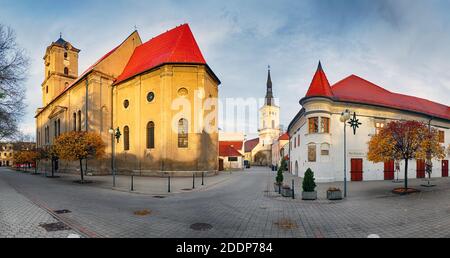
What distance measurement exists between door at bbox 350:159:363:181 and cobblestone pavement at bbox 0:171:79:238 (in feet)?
79.6

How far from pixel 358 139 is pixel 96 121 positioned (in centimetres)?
3181

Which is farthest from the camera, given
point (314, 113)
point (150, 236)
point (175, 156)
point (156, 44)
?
point (156, 44)

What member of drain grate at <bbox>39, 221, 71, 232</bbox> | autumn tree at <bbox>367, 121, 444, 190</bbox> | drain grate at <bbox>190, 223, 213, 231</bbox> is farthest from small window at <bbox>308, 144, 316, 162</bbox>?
drain grate at <bbox>39, 221, 71, 232</bbox>

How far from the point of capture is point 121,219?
881 centimetres

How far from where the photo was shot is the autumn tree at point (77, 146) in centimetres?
2241

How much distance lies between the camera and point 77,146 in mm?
22406

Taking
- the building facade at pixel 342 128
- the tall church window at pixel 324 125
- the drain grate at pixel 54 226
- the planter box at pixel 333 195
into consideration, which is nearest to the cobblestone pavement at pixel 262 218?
the drain grate at pixel 54 226

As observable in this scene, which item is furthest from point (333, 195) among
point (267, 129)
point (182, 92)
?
point (267, 129)

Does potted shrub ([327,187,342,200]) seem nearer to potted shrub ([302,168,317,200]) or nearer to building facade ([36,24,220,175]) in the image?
potted shrub ([302,168,317,200])

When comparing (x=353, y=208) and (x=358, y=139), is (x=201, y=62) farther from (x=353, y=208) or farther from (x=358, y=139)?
(x=353, y=208)

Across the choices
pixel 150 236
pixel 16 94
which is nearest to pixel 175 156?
pixel 16 94

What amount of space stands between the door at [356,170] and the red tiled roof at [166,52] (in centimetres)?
1988

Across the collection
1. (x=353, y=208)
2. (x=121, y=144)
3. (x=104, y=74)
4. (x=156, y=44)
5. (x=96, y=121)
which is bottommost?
(x=353, y=208)

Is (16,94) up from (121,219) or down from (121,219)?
up
